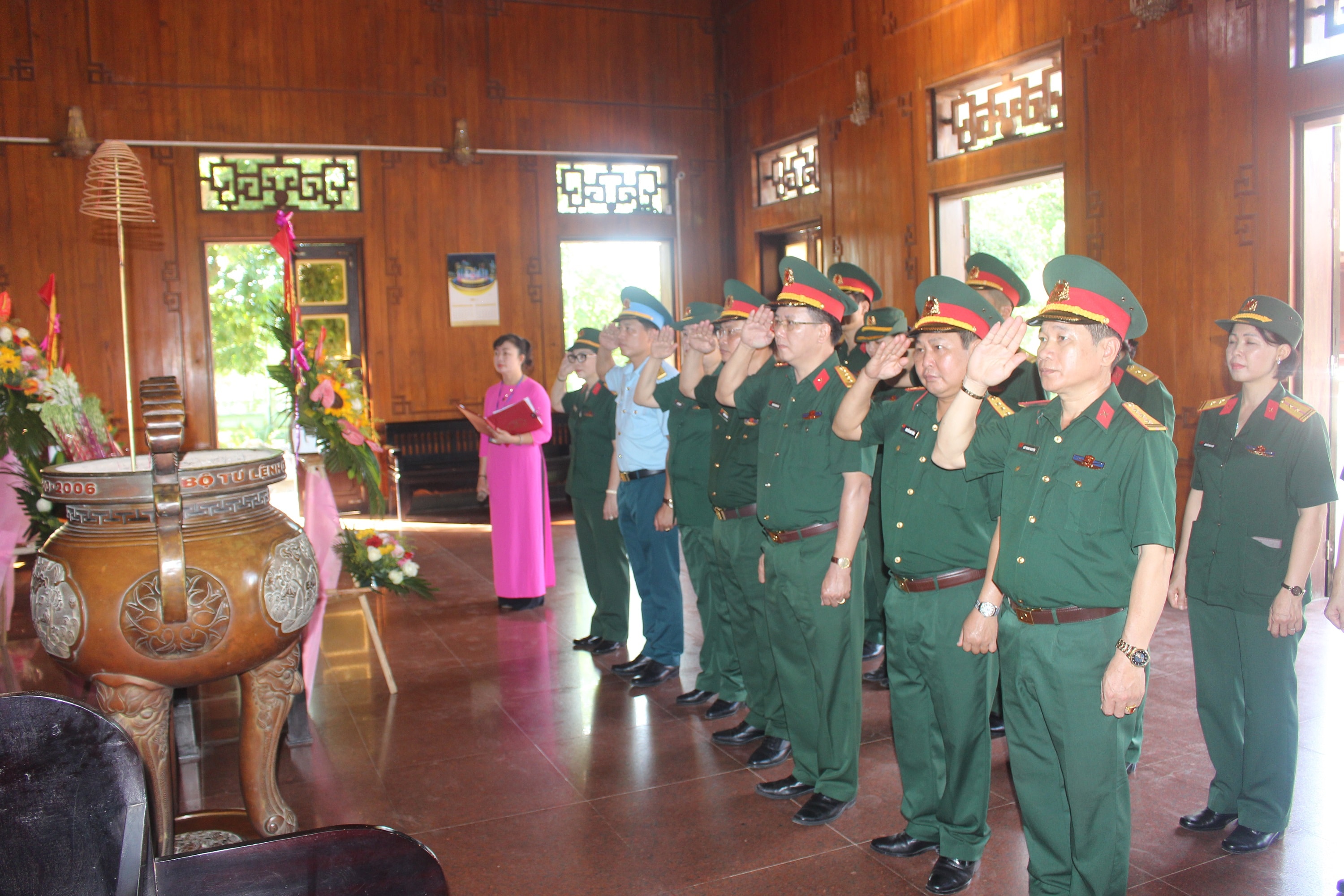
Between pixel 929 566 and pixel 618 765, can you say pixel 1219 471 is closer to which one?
pixel 929 566

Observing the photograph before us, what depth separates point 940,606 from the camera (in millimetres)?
2557

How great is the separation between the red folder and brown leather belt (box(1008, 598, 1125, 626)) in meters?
3.51

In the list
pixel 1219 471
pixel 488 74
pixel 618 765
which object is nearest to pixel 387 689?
pixel 618 765

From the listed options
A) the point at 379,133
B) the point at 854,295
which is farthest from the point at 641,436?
the point at 379,133

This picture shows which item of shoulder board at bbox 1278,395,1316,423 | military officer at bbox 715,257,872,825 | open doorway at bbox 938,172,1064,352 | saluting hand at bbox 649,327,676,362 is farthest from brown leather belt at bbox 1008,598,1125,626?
open doorway at bbox 938,172,1064,352

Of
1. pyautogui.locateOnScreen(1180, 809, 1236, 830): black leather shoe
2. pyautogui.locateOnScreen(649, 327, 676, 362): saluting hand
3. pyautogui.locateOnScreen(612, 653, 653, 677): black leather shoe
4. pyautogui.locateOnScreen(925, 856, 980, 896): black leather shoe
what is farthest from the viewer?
pyautogui.locateOnScreen(612, 653, 653, 677): black leather shoe

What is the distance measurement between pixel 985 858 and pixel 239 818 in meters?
1.98

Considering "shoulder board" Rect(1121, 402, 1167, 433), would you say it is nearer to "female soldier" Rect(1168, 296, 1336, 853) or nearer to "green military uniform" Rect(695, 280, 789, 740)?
"female soldier" Rect(1168, 296, 1336, 853)

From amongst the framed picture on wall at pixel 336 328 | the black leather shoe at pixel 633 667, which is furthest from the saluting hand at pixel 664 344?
the framed picture on wall at pixel 336 328

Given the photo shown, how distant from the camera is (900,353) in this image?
2.64 m

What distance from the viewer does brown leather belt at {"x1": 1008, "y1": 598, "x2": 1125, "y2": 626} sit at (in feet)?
6.92

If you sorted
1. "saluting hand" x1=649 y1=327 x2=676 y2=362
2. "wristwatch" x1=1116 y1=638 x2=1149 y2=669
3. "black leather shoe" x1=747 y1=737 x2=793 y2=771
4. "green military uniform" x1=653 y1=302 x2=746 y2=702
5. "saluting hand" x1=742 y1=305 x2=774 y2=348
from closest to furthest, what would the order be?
"wristwatch" x1=1116 y1=638 x2=1149 y2=669 < "saluting hand" x1=742 y1=305 x2=774 y2=348 < "black leather shoe" x1=747 y1=737 x2=793 y2=771 < "green military uniform" x1=653 y1=302 x2=746 y2=702 < "saluting hand" x1=649 y1=327 x2=676 y2=362

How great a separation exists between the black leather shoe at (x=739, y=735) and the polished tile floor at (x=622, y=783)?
0.13 ft

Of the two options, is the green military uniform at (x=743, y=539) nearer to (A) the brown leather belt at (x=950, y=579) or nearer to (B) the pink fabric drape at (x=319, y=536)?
(A) the brown leather belt at (x=950, y=579)
